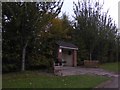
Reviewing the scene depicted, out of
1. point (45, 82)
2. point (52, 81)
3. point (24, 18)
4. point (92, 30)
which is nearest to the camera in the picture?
point (45, 82)

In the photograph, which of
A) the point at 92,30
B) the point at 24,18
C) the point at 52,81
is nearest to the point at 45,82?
the point at 52,81

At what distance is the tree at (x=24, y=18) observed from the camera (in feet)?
76.1

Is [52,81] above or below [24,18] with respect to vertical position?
below

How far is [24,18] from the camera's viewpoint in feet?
77.8

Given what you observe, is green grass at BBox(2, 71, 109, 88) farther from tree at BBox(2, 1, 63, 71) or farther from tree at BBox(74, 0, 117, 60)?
tree at BBox(74, 0, 117, 60)

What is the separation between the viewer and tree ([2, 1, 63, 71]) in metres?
23.2

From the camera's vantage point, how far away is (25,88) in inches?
604

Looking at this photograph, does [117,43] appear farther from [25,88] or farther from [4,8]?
[25,88]

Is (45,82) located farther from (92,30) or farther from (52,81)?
(92,30)

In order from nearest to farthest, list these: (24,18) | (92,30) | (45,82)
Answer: (45,82) → (24,18) → (92,30)

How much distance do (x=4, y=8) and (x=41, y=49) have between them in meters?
9.28

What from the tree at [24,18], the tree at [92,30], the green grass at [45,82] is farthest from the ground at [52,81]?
the tree at [92,30]

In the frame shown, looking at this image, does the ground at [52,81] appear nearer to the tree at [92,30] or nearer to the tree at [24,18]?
the tree at [24,18]

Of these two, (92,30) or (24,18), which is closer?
(24,18)
